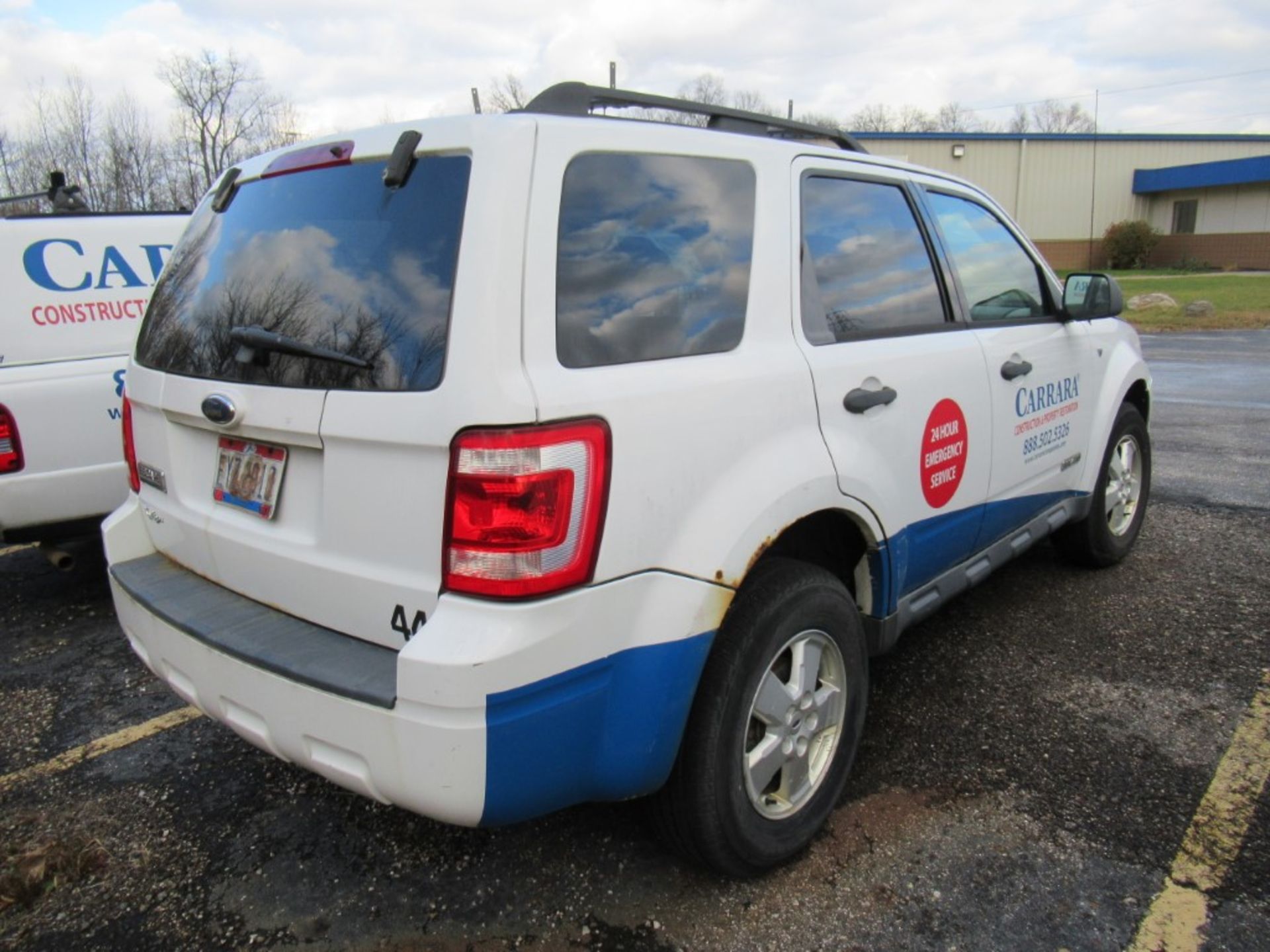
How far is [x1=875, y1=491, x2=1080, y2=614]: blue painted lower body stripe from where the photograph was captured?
274cm

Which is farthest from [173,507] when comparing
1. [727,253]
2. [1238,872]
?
[1238,872]

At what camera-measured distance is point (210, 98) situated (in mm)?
38938

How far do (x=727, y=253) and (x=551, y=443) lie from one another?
2.64 ft

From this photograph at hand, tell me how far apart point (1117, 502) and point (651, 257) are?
11.2 ft

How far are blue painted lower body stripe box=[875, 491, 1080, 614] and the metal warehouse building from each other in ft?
126

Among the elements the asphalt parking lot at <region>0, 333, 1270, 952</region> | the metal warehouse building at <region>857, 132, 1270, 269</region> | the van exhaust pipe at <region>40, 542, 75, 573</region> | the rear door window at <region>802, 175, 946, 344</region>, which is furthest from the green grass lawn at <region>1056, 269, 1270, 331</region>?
the van exhaust pipe at <region>40, 542, 75, 573</region>

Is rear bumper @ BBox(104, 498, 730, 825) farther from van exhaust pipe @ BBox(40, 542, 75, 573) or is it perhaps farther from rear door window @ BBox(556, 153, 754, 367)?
van exhaust pipe @ BBox(40, 542, 75, 573)

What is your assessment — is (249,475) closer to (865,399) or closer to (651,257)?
(651,257)

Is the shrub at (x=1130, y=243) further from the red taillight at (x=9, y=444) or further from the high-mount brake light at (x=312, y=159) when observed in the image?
the high-mount brake light at (x=312, y=159)

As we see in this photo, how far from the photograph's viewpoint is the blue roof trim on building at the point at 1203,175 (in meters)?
39.8

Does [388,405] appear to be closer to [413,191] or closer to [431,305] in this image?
[431,305]

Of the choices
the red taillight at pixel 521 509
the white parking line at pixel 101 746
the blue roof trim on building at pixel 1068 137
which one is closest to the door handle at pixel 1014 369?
the red taillight at pixel 521 509

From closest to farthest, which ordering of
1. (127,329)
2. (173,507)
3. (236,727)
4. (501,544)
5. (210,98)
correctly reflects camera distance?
1. (501,544)
2. (236,727)
3. (173,507)
4. (127,329)
5. (210,98)

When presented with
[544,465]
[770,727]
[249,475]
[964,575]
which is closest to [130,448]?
[249,475]
